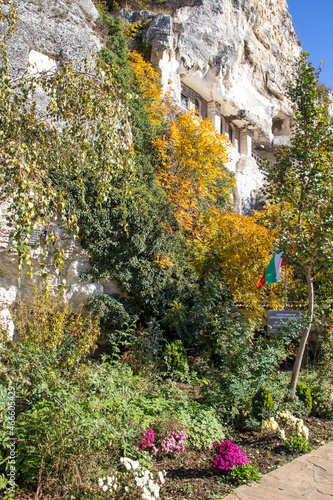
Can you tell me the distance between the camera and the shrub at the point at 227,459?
392 centimetres

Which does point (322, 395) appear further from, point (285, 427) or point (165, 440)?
point (165, 440)

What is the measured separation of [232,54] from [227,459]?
1795 cm

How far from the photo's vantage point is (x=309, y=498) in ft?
12.0

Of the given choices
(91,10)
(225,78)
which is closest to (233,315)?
(91,10)

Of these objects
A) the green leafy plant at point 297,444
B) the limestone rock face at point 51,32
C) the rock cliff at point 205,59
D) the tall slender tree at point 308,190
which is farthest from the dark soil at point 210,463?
the limestone rock face at point 51,32

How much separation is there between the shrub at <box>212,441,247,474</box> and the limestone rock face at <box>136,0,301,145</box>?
46.0 feet

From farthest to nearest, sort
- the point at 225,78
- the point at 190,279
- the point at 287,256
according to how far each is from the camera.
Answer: the point at 225,78
the point at 190,279
the point at 287,256

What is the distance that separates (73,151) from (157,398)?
3509 mm

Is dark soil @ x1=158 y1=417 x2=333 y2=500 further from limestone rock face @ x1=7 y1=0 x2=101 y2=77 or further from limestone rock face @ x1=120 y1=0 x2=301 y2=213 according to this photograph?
limestone rock face @ x1=120 y1=0 x2=301 y2=213

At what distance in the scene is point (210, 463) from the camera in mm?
4281

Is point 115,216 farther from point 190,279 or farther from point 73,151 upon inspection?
point 73,151

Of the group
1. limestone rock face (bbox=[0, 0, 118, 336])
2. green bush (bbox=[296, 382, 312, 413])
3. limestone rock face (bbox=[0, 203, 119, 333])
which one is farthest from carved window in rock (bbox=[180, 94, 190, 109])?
green bush (bbox=[296, 382, 312, 413])

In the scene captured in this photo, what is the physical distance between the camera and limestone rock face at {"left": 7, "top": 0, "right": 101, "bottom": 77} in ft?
29.4

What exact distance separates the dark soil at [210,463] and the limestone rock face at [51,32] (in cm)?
866
